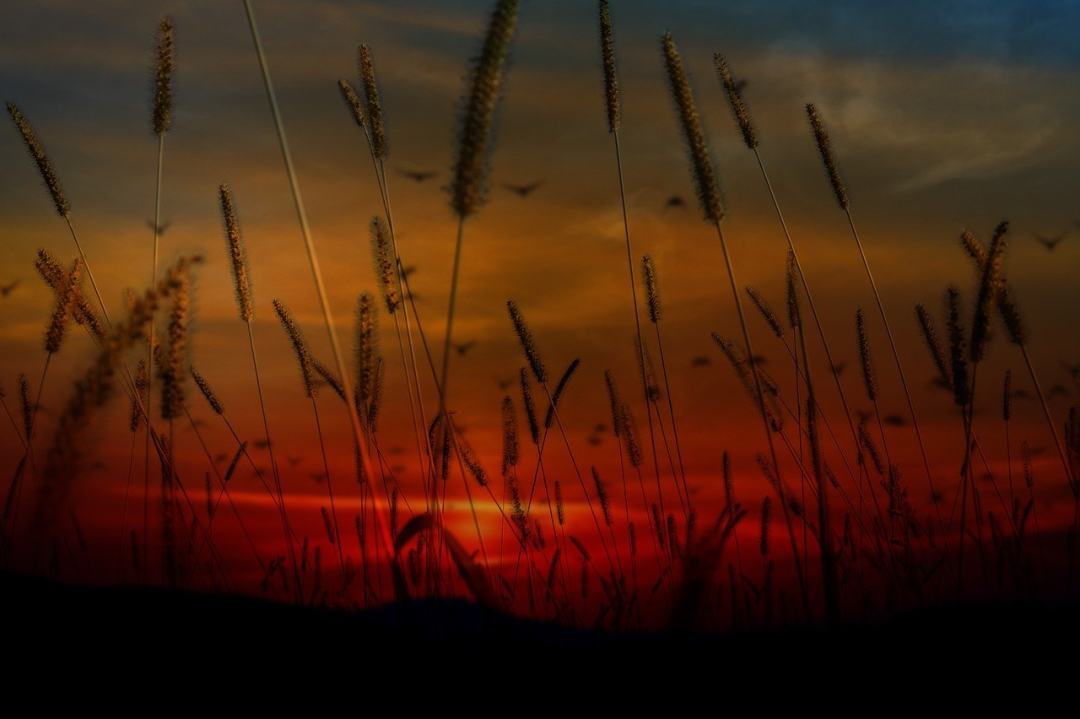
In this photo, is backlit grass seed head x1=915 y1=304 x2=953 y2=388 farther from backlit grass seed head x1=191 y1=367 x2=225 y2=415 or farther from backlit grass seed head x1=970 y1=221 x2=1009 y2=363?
backlit grass seed head x1=191 y1=367 x2=225 y2=415

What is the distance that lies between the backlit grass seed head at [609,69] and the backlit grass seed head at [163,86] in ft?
6.14

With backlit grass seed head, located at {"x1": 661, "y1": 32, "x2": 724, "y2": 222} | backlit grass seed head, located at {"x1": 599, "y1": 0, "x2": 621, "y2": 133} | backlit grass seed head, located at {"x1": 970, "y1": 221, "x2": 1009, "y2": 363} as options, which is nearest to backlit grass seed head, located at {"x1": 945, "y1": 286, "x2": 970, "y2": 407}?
backlit grass seed head, located at {"x1": 970, "y1": 221, "x2": 1009, "y2": 363}

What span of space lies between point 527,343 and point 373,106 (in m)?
1.22

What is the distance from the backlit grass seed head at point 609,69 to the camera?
12.8 ft

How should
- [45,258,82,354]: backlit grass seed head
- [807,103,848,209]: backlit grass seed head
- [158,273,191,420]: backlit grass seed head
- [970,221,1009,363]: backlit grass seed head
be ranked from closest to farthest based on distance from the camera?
[158,273,191,420]: backlit grass seed head, [970,221,1009,363]: backlit grass seed head, [45,258,82,354]: backlit grass seed head, [807,103,848,209]: backlit grass seed head

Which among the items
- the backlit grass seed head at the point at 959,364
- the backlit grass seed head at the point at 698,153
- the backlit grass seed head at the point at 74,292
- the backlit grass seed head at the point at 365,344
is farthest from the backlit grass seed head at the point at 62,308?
the backlit grass seed head at the point at 959,364

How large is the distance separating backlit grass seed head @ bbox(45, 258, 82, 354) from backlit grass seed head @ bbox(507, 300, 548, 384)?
68.7 inches

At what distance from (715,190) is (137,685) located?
84.9 inches

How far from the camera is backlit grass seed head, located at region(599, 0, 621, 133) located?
3906 mm

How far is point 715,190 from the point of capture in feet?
9.28

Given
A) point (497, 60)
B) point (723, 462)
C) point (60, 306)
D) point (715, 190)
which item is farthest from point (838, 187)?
point (60, 306)

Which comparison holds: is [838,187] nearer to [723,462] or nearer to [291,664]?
[723,462]

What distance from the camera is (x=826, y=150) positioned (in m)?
4.55

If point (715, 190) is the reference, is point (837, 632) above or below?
below
